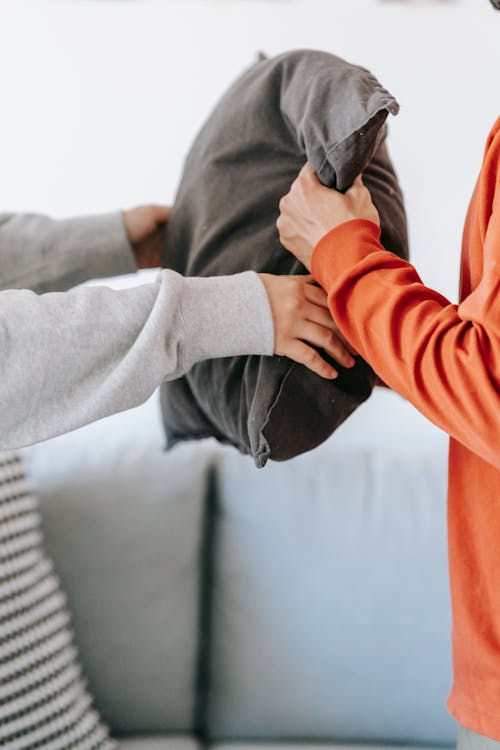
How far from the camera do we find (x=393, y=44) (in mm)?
1344

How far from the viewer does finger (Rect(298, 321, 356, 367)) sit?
2.48 feet

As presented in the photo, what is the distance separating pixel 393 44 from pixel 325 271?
2.54 ft

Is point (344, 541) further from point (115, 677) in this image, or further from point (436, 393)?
point (436, 393)

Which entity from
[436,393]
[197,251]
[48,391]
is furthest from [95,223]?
[436,393]

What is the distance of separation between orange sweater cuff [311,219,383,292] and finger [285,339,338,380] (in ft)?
0.19

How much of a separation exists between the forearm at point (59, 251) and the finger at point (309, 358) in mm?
345

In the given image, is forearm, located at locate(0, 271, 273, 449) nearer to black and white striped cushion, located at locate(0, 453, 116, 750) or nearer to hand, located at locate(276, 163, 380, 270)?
hand, located at locate(276, 163, 380, 270)

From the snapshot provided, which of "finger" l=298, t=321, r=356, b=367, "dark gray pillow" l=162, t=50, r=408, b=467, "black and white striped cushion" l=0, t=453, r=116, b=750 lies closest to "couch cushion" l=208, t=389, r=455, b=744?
"black and white striped cushion" l=0, t=453, r=116, b=750

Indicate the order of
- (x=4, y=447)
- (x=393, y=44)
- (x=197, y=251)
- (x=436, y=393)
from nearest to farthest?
(x=436, y=393) → (x=4, y=447) → (x=197, y=251) → (x=393, y=44)

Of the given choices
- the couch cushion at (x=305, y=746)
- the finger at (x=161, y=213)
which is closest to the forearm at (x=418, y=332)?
the finger at (x=161, y=213)

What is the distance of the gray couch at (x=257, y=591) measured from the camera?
4.08ft

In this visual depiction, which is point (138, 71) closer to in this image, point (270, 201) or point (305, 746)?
point (270, 201)

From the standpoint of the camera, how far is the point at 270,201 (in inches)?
32.2

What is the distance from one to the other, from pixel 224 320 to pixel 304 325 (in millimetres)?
69
